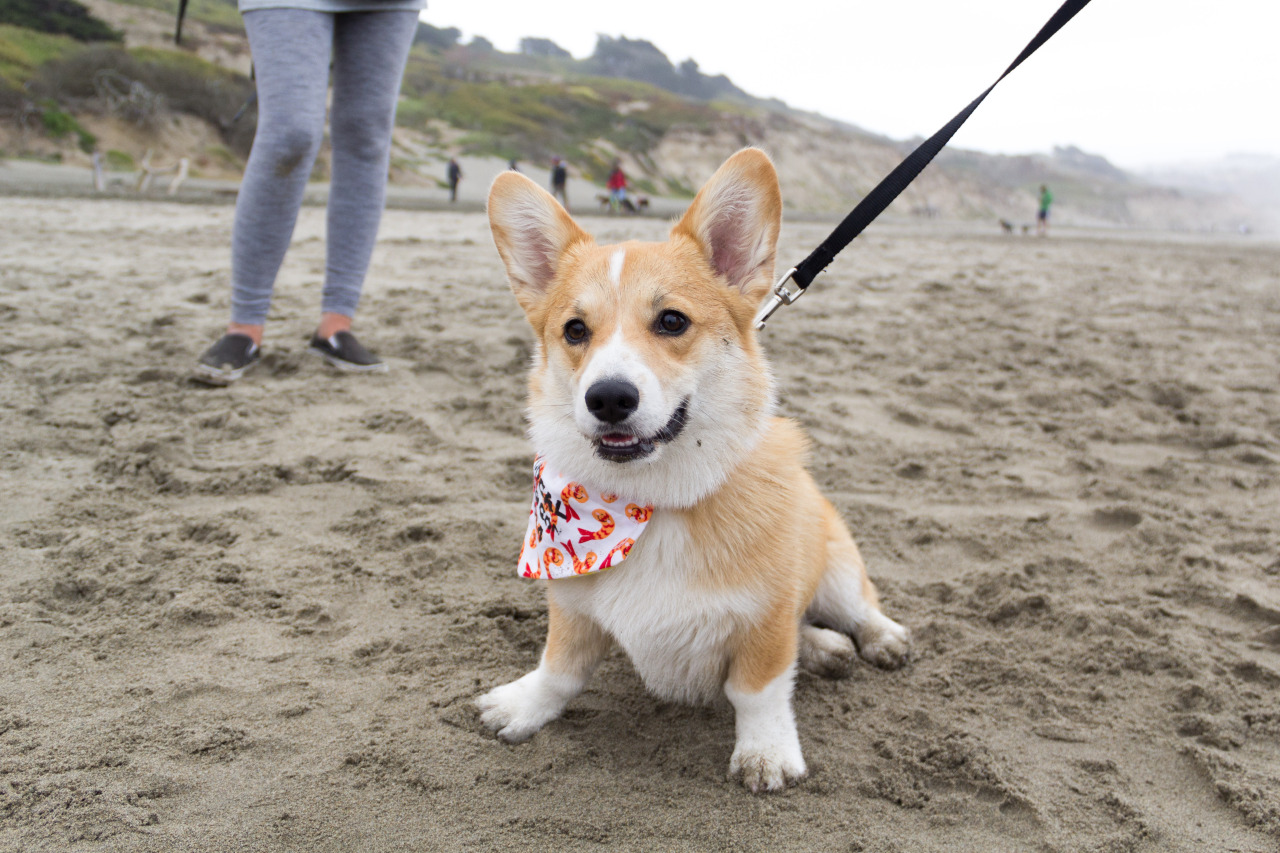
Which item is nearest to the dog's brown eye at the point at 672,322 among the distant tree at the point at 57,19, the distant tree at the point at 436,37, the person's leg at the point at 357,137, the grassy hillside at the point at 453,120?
the person's leg at the point at 357,137

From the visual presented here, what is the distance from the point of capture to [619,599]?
179 cm

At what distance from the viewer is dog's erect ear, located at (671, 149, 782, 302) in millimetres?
1906

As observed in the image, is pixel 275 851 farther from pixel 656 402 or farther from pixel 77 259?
pixel 77 259

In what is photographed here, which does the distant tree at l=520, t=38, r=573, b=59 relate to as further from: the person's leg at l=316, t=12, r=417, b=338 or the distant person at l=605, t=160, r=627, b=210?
the person's leg at l=316, t=12, r=417, b=338

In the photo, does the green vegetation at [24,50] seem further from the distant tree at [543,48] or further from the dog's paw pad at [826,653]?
the distant tree at [543,48]

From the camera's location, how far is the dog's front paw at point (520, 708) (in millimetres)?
1891

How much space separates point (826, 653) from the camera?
2176 mm

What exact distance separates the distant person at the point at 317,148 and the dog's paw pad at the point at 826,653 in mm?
2759

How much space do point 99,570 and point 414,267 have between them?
4793 mm

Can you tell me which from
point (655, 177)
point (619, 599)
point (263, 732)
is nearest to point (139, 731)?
point (263, 732)

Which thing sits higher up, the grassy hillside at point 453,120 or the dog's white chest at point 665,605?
the grassy hillside at point 453,120

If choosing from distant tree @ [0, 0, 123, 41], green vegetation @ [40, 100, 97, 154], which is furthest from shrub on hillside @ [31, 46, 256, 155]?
distant tree @ [0, 0, 123, 41]

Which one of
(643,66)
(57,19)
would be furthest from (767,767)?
(643,66)

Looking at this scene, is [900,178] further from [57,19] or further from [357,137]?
[57,19]
